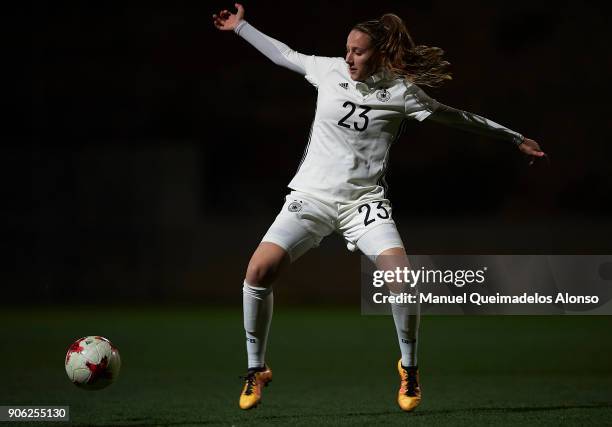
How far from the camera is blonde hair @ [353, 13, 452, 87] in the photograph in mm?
5355

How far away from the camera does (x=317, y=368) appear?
820 cm

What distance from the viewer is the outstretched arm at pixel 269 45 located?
18.5ft

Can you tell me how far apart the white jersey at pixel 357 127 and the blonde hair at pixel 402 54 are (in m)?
0.07

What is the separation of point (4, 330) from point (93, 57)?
5765 mm

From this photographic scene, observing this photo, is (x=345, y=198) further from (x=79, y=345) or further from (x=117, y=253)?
(x=117, y=253)

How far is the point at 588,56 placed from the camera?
15.1 metres

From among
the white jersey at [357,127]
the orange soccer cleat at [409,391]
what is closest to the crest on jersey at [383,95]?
the white jersey at [357,127]

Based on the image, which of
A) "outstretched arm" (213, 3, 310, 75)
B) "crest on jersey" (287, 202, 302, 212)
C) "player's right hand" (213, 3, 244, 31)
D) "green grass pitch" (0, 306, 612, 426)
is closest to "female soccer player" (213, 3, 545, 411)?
"crest on jersey" (287, 202, 302, 212)

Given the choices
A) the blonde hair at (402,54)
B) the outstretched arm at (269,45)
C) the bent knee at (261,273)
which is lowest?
the bent knee at (261,273)

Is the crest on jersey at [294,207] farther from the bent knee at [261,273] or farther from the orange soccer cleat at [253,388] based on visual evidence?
the orange soccer cleat at [253,388]

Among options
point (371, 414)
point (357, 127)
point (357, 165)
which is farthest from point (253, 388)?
point (357, 127)

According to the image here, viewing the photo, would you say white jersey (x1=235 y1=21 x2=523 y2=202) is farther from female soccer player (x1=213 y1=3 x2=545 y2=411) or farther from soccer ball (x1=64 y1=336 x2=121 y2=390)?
soccer ball (x1=64 y1=336 x2=121 y2=390)

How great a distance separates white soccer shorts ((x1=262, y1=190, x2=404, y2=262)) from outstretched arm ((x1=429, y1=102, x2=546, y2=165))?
56 cm

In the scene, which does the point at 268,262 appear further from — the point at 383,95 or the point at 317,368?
the point at 317,368
